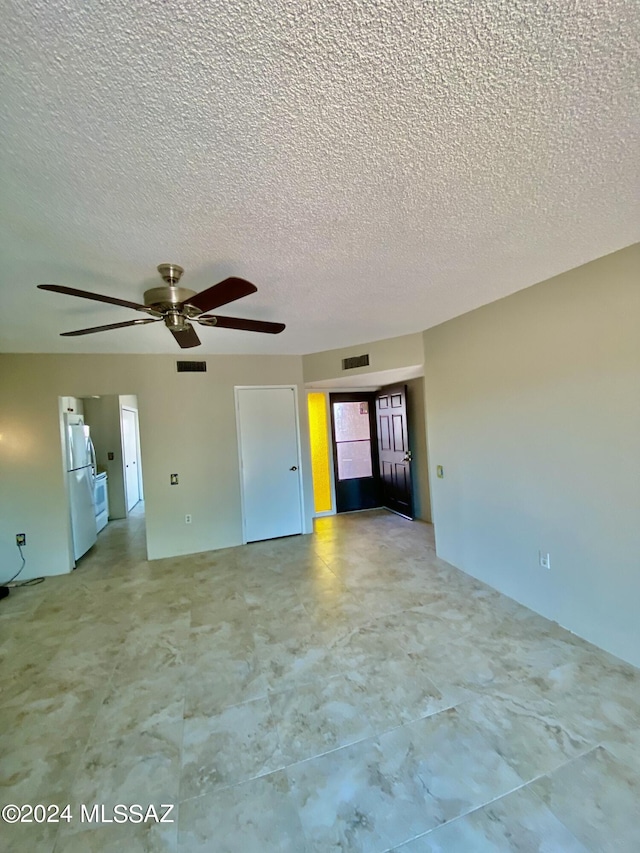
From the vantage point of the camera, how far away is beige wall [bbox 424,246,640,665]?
2117mm

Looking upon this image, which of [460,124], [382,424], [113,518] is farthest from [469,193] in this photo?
[113,518]

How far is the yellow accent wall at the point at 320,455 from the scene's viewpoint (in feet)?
19.2

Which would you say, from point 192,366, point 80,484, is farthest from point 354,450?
point 80,484

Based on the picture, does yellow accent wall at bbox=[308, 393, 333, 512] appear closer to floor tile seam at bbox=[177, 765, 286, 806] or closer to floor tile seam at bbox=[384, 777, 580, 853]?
floor tile seam at bbox=[177, 765, 286, 806]

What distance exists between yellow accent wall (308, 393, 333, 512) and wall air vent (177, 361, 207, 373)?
6.37 ft

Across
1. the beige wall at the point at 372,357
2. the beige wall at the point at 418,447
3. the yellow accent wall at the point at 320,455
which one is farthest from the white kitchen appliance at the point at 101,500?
the beige wall at the point at 418,447

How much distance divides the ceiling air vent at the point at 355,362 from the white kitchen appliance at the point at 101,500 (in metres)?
3.81

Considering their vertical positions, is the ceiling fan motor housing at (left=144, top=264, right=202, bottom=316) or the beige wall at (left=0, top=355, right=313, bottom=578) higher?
the ceiling fan motor housing at (left=144, top=264, right=202, bottom=316)

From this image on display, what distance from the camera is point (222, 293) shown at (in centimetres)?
171

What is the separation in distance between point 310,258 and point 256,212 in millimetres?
493

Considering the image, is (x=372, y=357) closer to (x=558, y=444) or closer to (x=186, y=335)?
(x=558, y=444)

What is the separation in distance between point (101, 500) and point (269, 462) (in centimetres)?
292

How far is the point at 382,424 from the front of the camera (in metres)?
5.82

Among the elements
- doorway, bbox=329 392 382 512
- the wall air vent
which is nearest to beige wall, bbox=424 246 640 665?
doorway, bbox=329 392 382 512
